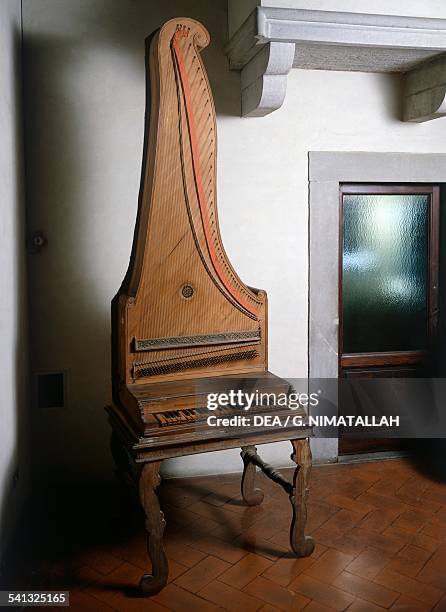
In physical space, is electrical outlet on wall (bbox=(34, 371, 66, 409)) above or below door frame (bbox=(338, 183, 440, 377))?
below

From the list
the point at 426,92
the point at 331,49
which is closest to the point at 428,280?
the point at 426,92

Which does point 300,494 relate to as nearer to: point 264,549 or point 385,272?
point 264,549

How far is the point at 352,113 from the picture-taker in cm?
415

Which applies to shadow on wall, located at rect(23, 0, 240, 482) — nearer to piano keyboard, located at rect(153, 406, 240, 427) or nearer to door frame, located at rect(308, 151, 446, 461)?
door frame, located at rect(308, 151, 446, 461)

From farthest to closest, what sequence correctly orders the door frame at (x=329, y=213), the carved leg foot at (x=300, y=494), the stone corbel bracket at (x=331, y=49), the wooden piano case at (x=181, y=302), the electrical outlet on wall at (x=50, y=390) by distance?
1. the door frame at (x=329, y=213)
2. the electrical outlet on wall at (x=50, y=390)
3. the stone corbel bracket at (x=331, y=49)
4. the carved leg foot at (x=300, y=494)
5. the wooden piano case at (x=181, y=302)

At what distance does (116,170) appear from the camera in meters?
3.84

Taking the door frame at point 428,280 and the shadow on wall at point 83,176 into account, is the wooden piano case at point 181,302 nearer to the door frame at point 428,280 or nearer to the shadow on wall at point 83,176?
the shadow on wall at point 83,176

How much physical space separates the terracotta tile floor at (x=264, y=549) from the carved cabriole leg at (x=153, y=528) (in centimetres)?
6

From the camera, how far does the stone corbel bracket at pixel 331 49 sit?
3297 mm

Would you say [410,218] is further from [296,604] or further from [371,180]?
[296,604]

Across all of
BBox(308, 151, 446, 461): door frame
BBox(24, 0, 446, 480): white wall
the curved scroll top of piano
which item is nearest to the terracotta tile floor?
BBox(24, 0, 446, 480): white wall

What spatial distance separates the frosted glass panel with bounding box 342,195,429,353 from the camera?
14.3 ft

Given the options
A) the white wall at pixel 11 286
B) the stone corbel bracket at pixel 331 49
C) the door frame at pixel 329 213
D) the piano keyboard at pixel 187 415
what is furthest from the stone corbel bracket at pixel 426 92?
the white wall at pixel 11 286

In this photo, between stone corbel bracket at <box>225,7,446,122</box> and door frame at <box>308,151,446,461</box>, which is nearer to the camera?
stone corbel bracket at <box>225,7,446,122</box>
